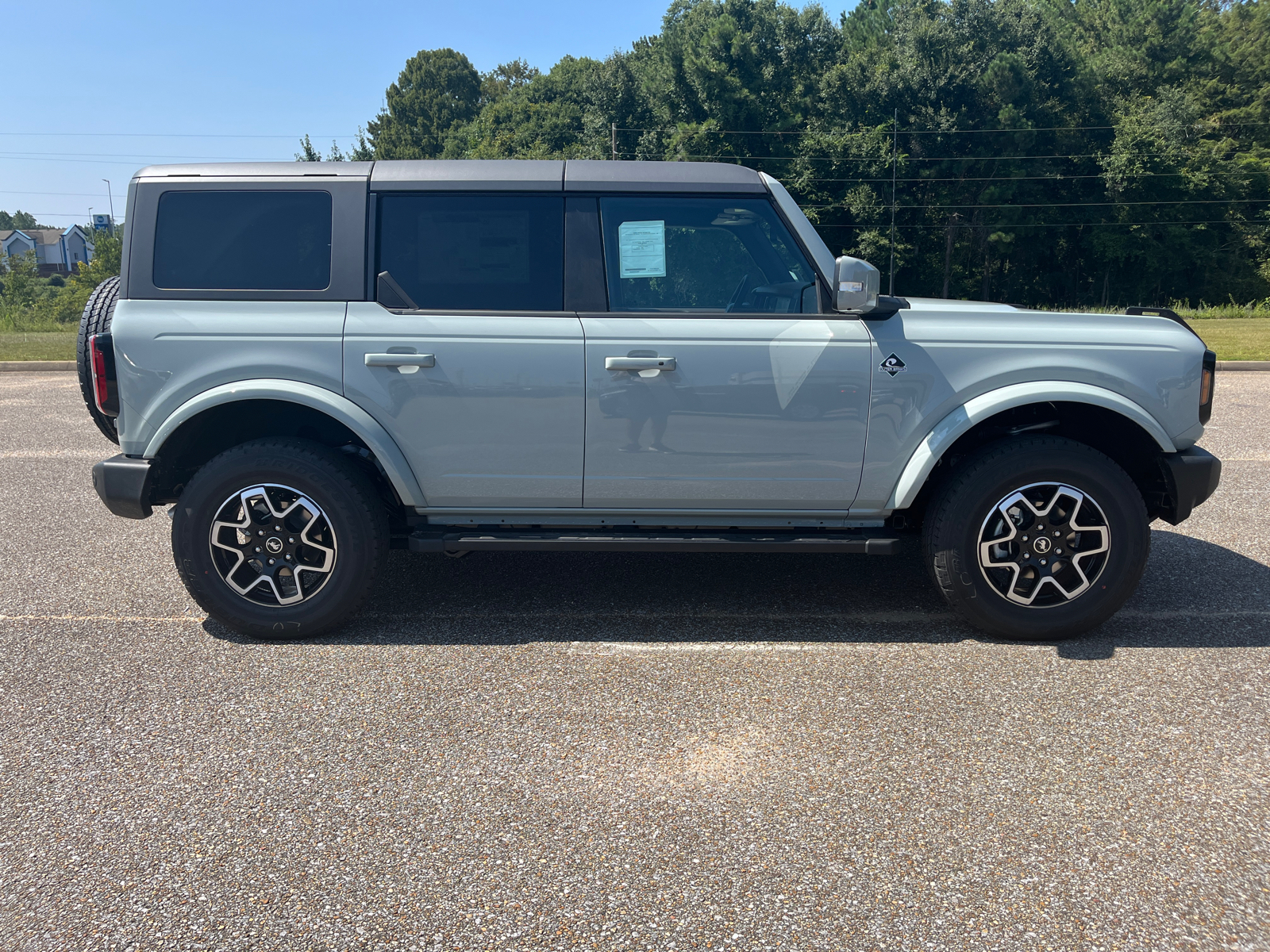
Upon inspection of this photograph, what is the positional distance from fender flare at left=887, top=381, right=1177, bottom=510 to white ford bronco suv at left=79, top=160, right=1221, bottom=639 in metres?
0.01

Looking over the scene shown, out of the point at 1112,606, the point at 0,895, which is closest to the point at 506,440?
the point at 0,895

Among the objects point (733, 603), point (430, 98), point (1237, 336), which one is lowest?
point (733, 603)

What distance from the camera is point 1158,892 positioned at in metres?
2.41

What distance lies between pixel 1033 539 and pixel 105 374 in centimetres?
405

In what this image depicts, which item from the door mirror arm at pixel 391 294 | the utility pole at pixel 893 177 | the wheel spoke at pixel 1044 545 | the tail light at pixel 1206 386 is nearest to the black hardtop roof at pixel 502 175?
the door mirror arm at pixel 391 294

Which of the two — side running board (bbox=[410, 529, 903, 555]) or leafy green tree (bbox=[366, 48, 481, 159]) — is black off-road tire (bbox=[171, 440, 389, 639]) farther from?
leafy green tree (bbox=[366, 48, 481, 159])

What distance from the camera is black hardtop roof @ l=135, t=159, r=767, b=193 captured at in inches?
162

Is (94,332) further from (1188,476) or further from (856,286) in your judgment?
(1188,476)

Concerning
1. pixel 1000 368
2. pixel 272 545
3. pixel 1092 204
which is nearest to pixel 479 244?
pixel 272 545

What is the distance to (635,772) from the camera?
3.03 metres

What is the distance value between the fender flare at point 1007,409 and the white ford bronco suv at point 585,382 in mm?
11

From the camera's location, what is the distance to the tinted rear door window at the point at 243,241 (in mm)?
4109

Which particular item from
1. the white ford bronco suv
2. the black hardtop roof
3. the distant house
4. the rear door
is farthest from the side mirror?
the distant house

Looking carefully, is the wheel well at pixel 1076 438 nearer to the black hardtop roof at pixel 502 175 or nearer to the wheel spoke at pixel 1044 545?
the wheel spoke at pixel 1044 545
